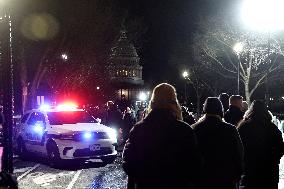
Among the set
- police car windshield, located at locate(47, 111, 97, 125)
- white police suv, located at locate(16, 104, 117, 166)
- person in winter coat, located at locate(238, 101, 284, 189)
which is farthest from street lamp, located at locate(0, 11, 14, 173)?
police car windshield, located at locate(47, 111, 97, 125)

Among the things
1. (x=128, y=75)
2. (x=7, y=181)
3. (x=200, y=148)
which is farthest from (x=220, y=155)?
(x=128, y=75)

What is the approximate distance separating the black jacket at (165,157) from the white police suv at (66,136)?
9045mm

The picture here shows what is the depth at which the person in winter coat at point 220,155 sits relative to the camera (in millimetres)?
5139

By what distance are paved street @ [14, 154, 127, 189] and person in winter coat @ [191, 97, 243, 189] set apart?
5150 millimetres

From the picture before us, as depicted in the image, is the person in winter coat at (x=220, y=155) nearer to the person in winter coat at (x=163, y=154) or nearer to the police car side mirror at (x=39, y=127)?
the person in winter coat at (x=163, y=154)

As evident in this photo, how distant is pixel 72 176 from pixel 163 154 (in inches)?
317

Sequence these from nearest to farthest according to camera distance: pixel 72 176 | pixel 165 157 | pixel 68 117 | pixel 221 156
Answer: pixel 165 157
pixel 221 156
pixel 72 176
pixel 68 117

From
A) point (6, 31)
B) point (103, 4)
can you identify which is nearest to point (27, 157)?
point (6, 31)

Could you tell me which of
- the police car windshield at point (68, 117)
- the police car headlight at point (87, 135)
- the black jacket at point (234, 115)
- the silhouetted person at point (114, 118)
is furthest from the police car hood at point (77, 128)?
the black jacket at point (234, 115)

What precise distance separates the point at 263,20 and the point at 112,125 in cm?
796

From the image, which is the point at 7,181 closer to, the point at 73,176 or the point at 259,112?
the point at 259,112

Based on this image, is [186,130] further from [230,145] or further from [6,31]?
[6,31]

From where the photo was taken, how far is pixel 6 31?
6852mm

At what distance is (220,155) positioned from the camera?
204 inches
